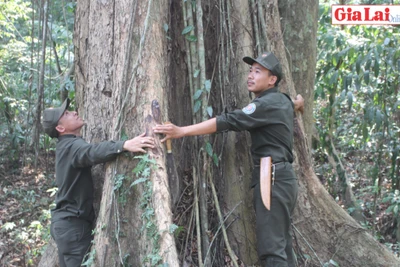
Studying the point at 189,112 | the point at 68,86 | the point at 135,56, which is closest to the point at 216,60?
the point at 189,112

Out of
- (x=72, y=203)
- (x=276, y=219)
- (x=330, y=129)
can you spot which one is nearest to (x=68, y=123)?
(x=72, y=203)

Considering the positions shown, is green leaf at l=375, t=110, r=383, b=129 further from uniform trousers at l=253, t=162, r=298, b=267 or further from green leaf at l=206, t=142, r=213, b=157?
green leaf at l=206, t=142, r=213, b=157

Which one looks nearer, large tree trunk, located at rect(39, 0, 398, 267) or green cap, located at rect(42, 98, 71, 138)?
large tree trunk, located at rect(39, 0, 398, 267)

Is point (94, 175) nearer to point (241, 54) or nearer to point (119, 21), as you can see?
point (119, 21)

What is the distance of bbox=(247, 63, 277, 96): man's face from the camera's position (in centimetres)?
432

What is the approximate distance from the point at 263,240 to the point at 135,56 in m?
1.92

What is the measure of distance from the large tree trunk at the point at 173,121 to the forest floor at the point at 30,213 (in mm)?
2142

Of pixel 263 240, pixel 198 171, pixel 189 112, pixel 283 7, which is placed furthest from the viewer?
pixel 283 7

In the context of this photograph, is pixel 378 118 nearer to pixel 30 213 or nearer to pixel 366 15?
pixel 366 15

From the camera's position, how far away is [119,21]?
4262 mm

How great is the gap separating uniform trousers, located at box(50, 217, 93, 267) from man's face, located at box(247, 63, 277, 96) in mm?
1931

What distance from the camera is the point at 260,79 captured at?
14.2 ft

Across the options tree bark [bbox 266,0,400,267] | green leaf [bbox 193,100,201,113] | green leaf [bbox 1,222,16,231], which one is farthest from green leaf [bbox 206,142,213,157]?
green leaf [bbox 1,222,16,231]

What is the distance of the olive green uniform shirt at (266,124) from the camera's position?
4.08 meters
